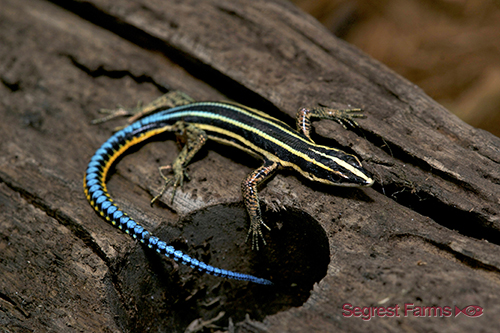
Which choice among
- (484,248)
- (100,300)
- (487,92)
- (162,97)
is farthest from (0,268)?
(487,92)

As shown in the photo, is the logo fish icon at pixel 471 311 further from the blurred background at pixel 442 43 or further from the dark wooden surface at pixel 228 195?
the blurred background at pixel 442 43

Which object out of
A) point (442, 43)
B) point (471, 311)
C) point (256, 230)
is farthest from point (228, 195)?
point (442, 43)

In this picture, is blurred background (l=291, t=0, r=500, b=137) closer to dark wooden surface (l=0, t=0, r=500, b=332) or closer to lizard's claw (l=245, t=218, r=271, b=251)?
dark wooden surface (l=0, t=0, r=500, b=332)

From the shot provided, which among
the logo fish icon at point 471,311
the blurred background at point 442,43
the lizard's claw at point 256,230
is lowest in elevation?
the lizard's claw at point 256,230

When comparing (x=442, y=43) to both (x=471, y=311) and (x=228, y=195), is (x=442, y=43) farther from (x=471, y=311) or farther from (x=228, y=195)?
(x=471, y=311)

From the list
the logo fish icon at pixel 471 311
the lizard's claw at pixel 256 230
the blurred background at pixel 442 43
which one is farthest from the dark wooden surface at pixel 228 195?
the blurred background at pixel 442 43

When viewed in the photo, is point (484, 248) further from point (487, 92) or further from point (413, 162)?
point (487, 92)
